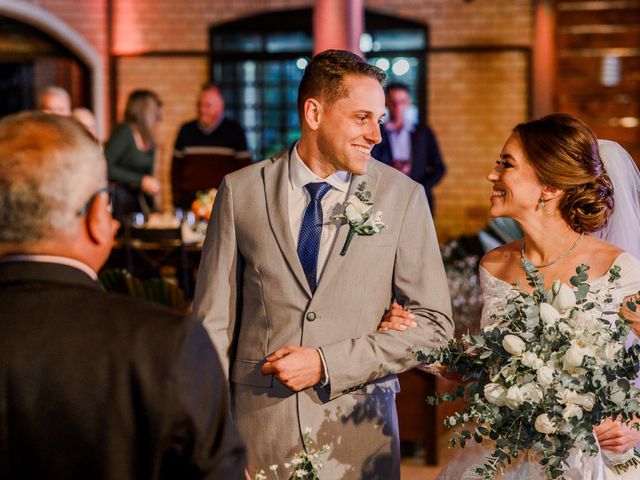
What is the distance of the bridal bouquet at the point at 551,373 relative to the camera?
261 cm

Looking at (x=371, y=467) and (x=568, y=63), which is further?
(x=568, y=63)

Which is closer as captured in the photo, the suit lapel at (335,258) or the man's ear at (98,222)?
the man's ear at (98,222)

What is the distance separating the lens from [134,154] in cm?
834

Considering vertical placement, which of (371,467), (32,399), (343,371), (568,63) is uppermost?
(568,63)

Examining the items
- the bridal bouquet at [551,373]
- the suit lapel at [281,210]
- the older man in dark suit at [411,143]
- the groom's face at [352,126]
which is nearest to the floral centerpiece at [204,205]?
the older man in dark suit at [411,143]

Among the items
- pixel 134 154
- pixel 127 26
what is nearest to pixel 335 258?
pixel 134 154

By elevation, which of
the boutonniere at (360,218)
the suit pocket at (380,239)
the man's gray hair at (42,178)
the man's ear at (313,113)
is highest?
the man's ear at (313,113)

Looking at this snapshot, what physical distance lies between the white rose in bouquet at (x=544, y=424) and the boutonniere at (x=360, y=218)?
72 cm

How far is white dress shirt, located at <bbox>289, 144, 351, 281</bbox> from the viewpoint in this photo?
305 cm

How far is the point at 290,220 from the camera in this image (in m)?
3.08

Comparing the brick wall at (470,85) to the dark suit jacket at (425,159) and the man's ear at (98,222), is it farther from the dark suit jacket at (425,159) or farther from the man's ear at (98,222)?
the man's ear at (98,222)

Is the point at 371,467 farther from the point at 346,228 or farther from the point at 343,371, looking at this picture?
the point at 346,228

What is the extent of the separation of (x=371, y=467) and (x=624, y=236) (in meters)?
1.32

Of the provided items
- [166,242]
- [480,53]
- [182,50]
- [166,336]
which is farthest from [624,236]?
[182,50]
